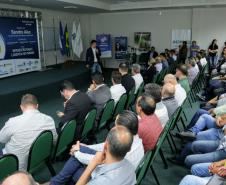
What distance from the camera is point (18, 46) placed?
838 centimetres

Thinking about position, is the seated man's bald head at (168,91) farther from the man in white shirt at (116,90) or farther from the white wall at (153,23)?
the white wall at (153,23)

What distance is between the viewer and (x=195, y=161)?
2734mm

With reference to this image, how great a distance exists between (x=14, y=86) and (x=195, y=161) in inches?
210

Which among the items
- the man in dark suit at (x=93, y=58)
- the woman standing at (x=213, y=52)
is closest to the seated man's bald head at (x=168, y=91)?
the man in dark suit at (x=93, y=58)

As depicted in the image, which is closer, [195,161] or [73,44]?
[195,161]

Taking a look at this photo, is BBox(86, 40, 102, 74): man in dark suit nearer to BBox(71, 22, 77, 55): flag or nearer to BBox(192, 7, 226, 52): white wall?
BBox(71, 22, 77, 55): flag

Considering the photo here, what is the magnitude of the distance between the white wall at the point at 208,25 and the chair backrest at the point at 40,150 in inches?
406

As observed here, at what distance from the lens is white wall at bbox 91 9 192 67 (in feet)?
38.4

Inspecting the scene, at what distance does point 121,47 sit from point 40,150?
34.7 ft

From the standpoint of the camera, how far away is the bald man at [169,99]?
3627 millimetres

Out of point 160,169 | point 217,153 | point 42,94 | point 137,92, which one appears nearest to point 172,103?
point 160,169

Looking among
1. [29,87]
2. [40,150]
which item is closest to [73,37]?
[29,87]

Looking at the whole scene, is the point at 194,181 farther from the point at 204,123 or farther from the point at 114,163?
the point at 204,123

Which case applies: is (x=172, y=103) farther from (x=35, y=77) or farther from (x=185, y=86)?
(x=35, y=77)
